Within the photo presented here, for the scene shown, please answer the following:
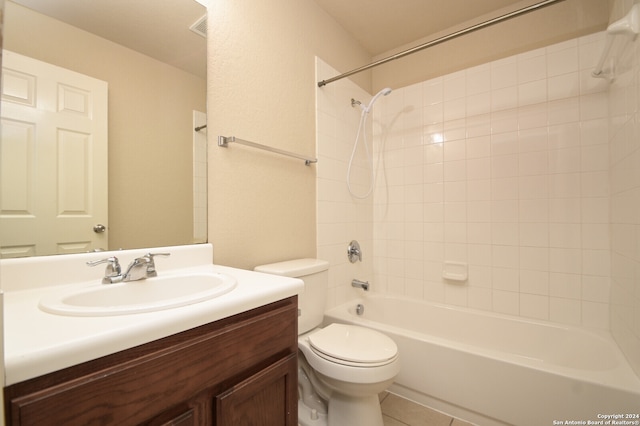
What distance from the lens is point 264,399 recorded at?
31.1 inches

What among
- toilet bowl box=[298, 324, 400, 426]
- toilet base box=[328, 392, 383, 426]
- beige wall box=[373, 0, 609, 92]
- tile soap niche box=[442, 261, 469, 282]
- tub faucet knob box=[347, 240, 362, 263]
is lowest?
toilet base box=[328, 392, 383, 426]

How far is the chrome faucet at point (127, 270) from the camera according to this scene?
0.88m

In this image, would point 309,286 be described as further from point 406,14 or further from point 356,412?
point 406,14

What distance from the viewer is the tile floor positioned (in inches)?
57.1

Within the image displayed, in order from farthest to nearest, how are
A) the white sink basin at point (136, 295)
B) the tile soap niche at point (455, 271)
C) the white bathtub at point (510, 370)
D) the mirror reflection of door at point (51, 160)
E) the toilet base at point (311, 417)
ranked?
1. the tile soap niche at point (455, 271)
2. the toilet base at point (311, 417)
3. the white bathtub at point (510, 370)
4. the mirror reflection of door at point (51, 160)
5. the white sink basin at point (136, 295)

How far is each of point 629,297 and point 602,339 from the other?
0.37 m

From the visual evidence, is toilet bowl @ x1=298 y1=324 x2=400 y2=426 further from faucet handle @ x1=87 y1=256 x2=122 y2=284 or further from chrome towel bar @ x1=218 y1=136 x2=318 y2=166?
chrome towel bar @ x1=218 y1=136 x2=318 y2=166

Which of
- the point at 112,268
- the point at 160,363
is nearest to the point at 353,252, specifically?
the point at 112,268

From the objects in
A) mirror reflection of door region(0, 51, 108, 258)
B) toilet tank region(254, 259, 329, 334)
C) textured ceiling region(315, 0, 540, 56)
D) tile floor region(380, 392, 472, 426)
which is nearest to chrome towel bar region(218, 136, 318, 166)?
mirror reflection of door region(0, 51, 108, 258)

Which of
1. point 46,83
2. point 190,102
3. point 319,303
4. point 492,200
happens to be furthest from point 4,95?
point 492,200

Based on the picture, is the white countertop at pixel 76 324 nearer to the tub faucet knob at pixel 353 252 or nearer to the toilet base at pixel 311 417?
the toilet base at pixel 311 417

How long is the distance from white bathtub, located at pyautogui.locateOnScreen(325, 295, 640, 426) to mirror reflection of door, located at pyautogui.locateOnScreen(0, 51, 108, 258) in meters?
1.39

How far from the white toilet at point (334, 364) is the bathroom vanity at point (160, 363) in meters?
0.36

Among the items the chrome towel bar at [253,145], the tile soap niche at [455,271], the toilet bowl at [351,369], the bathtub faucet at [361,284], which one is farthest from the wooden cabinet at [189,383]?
the tile soap niche at [455,271]
